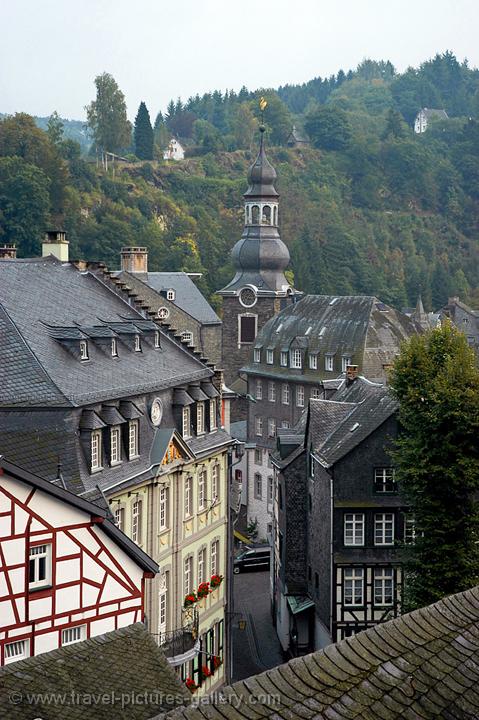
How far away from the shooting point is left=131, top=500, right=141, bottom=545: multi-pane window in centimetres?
3180

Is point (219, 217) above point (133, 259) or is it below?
above

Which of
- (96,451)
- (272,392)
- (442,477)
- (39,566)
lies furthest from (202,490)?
(272,392)

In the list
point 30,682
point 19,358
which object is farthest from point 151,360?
point 30,682

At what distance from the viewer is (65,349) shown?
31.1m

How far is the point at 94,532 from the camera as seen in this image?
23969 millimetres

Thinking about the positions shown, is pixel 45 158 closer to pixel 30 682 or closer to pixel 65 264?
pixel 65 264

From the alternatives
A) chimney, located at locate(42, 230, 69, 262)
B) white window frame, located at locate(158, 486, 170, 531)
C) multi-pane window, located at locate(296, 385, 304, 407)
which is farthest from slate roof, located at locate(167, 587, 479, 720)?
multi-pane window, located at locate(296, 385, 304, 407)

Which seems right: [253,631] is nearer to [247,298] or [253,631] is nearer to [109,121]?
[247,298]

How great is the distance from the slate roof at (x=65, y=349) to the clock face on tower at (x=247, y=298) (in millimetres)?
51904

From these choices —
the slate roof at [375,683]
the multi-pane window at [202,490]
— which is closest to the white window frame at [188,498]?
→ the multi-pane window at [202,490]

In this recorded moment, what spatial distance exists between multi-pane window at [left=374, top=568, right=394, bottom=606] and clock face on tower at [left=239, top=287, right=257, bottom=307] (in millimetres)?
52218

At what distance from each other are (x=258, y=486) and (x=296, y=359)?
776cm

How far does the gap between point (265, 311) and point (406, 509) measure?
2034 inches

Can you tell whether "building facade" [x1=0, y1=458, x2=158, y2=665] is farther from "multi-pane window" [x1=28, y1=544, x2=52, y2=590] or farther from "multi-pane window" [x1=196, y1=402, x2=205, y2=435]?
"multi-pane window" [x1=196, y1=402, x2=205, y2=435]
